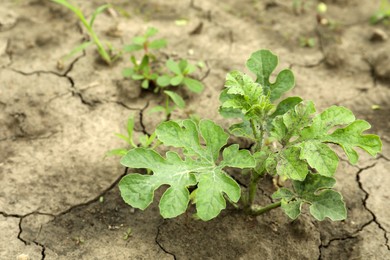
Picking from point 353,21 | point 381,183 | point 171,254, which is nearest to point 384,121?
point 381,183

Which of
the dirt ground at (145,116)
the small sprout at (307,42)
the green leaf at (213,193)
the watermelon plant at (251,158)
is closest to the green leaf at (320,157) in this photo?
the watermelon plant at (251,158)

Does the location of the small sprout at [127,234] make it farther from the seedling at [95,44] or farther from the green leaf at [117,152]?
the seedling at [95,44]

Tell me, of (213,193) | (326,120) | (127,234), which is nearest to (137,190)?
(213,193)

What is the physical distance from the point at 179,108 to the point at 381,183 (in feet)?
4.88

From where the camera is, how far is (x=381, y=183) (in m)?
2.86

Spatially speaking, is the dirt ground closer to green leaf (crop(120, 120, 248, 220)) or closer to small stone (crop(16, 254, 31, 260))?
small stone (crop(16, 254, 31, 260))

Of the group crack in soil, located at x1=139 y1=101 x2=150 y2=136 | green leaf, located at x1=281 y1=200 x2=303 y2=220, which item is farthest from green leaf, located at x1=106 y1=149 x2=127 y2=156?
green leaf, located at x1=281 y1=200 x2=303 y2=220

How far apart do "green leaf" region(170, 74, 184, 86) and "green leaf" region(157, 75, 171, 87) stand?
0.06 meters

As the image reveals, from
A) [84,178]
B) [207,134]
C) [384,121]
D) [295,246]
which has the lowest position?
[84,178]

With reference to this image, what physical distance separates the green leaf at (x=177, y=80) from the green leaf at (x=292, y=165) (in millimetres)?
1165

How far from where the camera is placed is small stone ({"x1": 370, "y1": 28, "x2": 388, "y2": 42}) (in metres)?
3.83

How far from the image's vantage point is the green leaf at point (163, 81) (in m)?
3.21

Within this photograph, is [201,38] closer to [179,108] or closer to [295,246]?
[179,108]

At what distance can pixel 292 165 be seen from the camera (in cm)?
218
